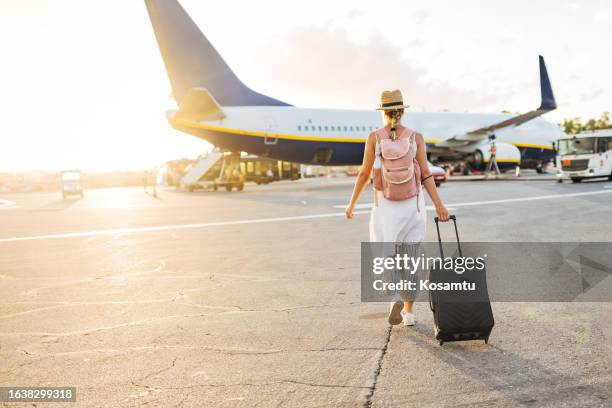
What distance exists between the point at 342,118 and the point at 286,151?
395 cm

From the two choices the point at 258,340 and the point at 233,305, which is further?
the point at 233,305

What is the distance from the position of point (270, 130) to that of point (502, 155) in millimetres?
14926

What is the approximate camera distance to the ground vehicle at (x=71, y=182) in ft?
112

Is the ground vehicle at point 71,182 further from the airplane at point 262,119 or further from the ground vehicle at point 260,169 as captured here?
the ground vehicle at point 260,169

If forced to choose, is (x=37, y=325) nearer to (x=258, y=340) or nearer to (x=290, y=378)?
(x=258, y=340)

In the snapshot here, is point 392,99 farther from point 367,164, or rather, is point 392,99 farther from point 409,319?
point 409,319

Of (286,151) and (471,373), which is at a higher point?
(286,151)

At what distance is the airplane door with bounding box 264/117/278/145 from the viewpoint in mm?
27844

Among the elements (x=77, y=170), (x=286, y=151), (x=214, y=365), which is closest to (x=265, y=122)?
(x=286, y=151)

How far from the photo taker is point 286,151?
29.0 m
